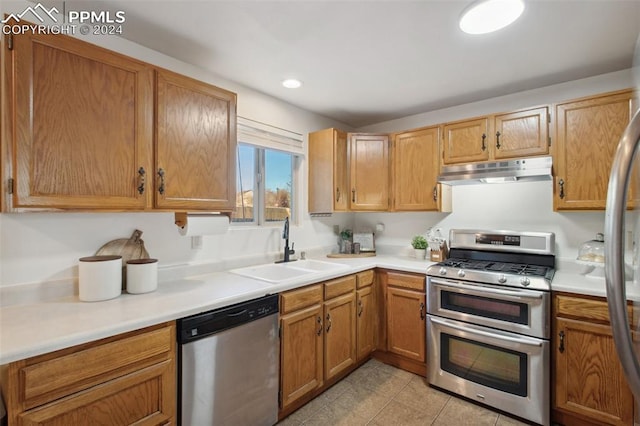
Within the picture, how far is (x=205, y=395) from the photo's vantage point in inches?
60.3

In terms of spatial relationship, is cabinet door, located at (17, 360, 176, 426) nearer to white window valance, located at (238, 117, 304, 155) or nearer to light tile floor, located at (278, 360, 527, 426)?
light tile floor, located at (278, 360, 527, 426)

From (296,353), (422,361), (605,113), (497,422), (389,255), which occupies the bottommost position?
(497,422)

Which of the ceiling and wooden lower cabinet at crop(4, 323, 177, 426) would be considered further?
the ceiling

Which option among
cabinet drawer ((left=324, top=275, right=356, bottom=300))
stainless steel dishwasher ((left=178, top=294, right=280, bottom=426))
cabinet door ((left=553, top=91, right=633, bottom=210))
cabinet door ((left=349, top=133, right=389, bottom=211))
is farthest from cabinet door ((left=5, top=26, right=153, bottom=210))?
cabinet door ((left=553, top=91, right=633, bottom=210))

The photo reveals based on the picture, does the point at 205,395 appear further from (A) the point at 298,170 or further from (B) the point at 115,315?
(A) the point at 298,170

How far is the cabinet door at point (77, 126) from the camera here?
129cm

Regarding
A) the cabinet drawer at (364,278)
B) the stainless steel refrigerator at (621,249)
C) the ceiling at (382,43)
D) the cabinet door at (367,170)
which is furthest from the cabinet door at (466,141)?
the stainless steel refrigerator at (621,249)

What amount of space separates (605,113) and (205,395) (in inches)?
120

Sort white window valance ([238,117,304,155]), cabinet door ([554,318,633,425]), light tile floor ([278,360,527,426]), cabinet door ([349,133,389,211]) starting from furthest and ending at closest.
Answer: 1. cabinet door ([349,133,389,211])
2. white window valance ([238,117,304,155])
3. light tile floor ([278,360,527,426])
4. cabinet door ([554,318,633,425])

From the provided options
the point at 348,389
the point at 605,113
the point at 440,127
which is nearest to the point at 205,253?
the point at 348,389

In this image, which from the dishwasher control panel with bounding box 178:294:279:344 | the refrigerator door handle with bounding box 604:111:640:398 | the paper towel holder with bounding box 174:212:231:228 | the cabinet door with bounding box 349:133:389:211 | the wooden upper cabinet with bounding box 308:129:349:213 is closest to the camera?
the refrigerator door handle with bounding box 604:111:640:398

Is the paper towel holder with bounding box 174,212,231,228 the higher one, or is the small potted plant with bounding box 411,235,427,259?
the paper towel holder with bounding box 174,212,231,228

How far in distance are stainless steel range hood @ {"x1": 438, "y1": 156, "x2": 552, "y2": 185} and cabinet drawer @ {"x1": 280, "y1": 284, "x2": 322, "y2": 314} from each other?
149cm

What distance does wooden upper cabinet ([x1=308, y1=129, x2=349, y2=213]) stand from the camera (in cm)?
300
